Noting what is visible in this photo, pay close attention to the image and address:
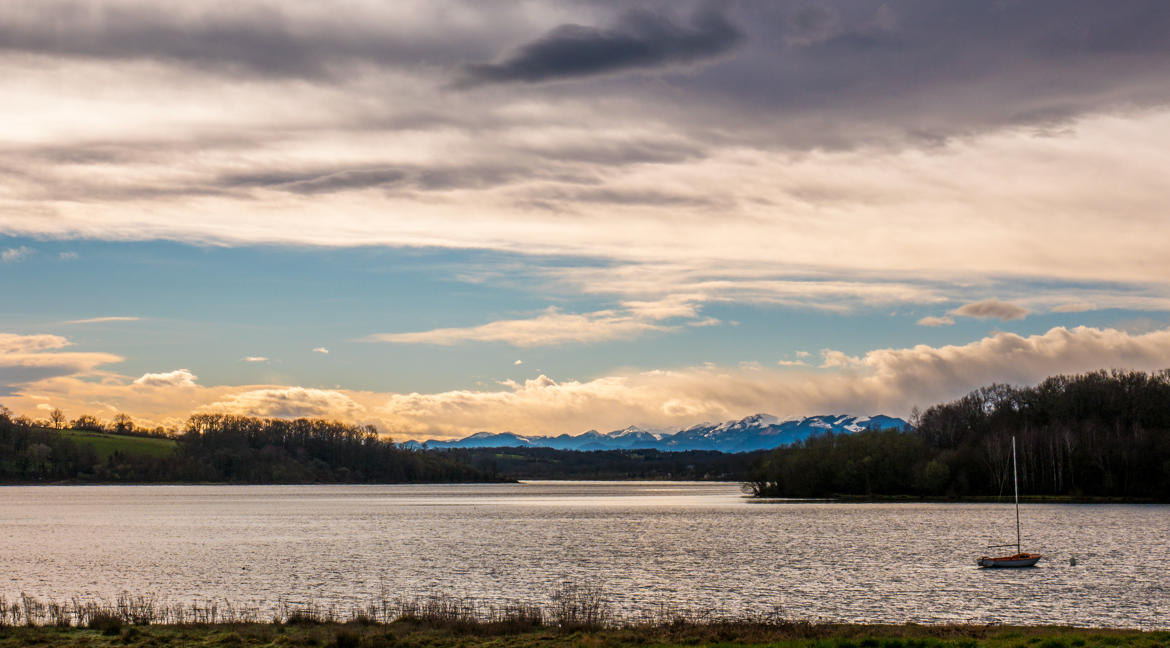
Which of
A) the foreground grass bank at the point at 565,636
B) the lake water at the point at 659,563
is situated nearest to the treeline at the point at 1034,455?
the lake water at the point at 659,563

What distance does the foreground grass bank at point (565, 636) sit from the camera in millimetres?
28234

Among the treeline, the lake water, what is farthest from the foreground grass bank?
the treeline

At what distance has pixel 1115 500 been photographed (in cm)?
16050

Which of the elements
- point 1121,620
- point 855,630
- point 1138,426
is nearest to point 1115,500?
point 1138,426

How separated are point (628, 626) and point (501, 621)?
437cm

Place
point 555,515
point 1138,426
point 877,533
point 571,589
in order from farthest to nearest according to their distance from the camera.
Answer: point 1138,426 → point 555,515 → point 877,533 → point 571,589

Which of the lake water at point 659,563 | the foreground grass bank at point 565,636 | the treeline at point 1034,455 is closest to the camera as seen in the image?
the foreground grass bank at point 565,636

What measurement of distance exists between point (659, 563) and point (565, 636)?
32.7m

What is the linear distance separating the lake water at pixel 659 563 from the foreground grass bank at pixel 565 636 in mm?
7665

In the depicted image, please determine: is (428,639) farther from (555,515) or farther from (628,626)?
(555,515)

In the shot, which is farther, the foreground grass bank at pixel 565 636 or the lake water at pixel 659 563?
the lake water at pixel 659 563

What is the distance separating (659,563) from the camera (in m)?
63.8

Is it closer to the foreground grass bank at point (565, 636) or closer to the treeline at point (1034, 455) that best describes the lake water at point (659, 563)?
the foreground grass bank at point (565, 636)

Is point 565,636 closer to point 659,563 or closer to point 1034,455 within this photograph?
point 659,563
